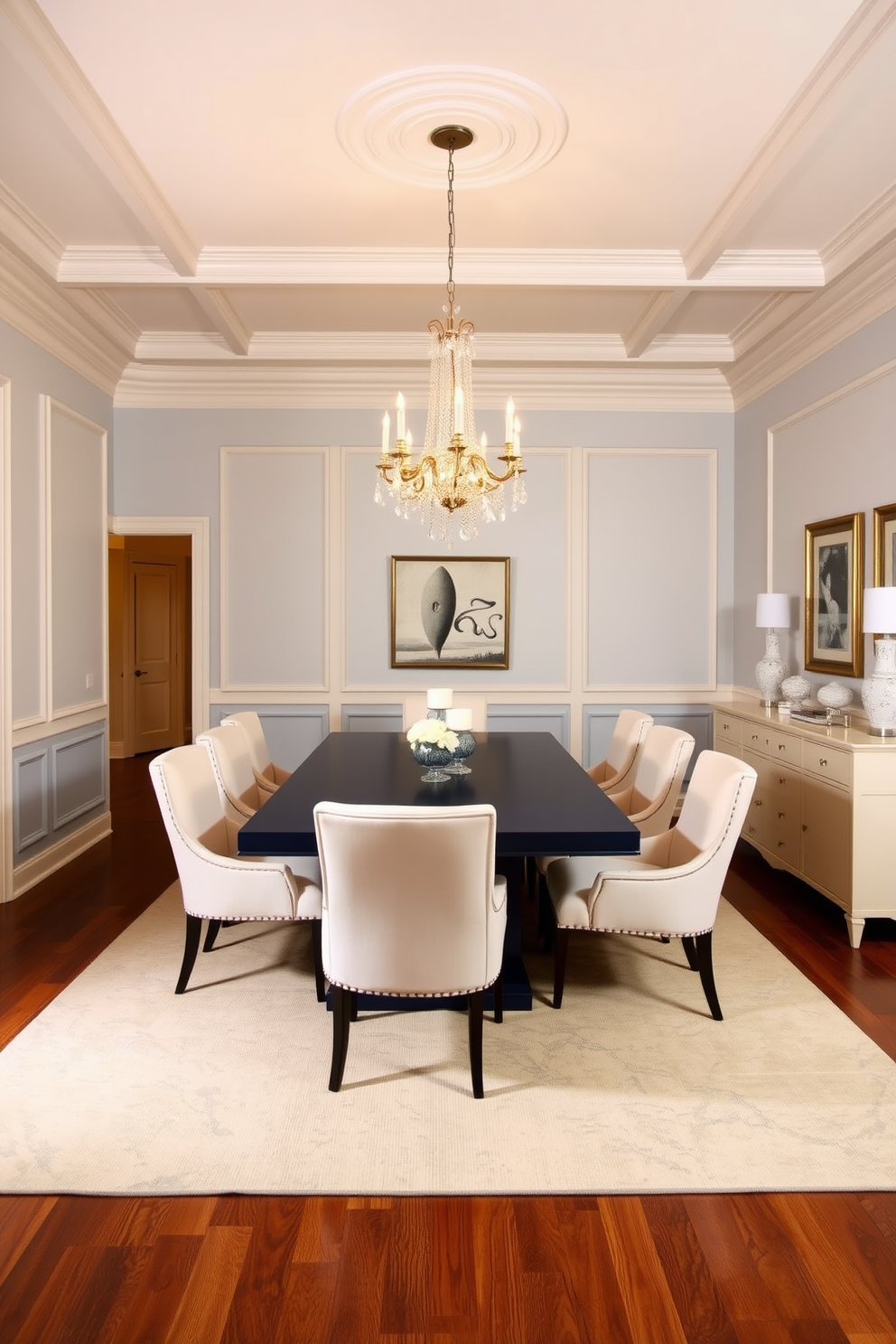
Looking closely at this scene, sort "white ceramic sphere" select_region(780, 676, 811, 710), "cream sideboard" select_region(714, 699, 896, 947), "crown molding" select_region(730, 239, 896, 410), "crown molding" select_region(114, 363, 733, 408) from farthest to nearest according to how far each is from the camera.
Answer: "crown molding" select_region(114, 363, 733, 408)
"white ceramic sphere" select_region(780, 676, 811, 710)
"crown molding" select_region(730, 239, 896, 410)
"cream sideboard" select_region(714, 699, 896, 947)

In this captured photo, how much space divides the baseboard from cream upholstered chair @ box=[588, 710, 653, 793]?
114 inches

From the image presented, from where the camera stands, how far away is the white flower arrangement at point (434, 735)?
318 cm

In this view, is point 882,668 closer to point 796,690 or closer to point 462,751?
point 796,690

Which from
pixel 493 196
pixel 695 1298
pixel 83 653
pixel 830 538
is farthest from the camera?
pixel 83 653

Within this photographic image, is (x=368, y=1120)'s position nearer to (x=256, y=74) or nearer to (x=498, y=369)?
(x=256, y=74)

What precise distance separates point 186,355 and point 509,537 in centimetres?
237

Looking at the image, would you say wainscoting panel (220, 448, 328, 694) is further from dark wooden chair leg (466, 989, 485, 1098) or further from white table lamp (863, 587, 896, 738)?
dark wooden chair leg (466, 989, 485, 1098)

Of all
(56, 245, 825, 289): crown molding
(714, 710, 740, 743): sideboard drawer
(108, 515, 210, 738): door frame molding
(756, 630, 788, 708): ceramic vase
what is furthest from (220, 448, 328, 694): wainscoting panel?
(756, 630, 788, 708): ceramic vase

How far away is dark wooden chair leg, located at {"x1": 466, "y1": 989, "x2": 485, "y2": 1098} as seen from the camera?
2.41 metres

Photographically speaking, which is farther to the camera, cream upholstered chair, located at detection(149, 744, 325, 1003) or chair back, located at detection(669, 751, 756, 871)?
cream upholstered chair, located at detection(149, 744, 325, 1003)

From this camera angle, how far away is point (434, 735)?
10.4 feet

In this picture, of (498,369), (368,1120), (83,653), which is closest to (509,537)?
(498,369)

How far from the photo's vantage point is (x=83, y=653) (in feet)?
17.1

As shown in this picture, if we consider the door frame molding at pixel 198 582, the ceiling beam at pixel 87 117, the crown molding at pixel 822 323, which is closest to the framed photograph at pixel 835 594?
the crown molding at pixel 822 323
